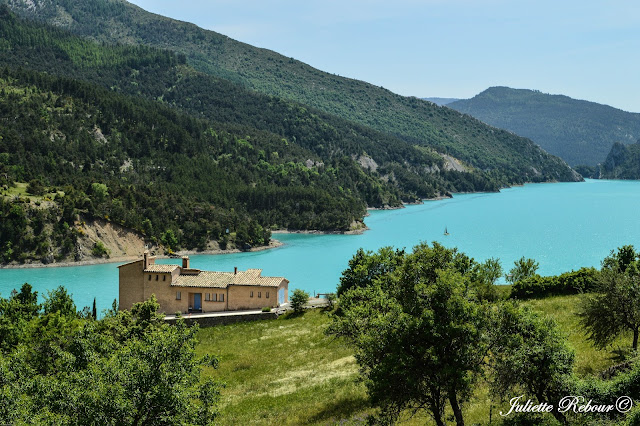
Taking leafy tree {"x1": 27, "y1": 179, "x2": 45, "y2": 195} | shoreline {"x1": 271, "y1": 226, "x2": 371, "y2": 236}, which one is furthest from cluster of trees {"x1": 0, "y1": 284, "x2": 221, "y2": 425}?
shoreline {"x1": 271, "y1": 226, "x2": 371, "y2": 236}

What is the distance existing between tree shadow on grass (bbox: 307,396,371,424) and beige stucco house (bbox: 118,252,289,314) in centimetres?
3669

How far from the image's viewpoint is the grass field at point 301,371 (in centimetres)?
2836

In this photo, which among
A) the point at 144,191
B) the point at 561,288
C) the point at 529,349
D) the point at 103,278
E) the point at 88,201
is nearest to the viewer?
the point at 529,349

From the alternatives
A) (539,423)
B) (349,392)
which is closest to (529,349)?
(539,423)

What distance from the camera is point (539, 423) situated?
65.4 ft

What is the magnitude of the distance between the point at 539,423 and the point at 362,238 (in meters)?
148

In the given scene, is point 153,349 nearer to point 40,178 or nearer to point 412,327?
point 412,327

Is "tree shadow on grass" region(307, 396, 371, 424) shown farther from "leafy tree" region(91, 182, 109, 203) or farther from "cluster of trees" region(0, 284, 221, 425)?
"leafy tree" region(91, 182, 109, 203)

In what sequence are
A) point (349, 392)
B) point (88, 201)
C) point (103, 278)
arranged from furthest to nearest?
point (88, 201), point (103, 278), point (349, 392)

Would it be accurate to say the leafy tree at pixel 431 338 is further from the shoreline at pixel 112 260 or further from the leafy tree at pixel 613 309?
the shoreline at pixel 112 260

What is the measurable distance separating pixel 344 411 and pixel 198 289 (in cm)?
4146

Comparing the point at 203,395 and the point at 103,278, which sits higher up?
the point at 203,395
